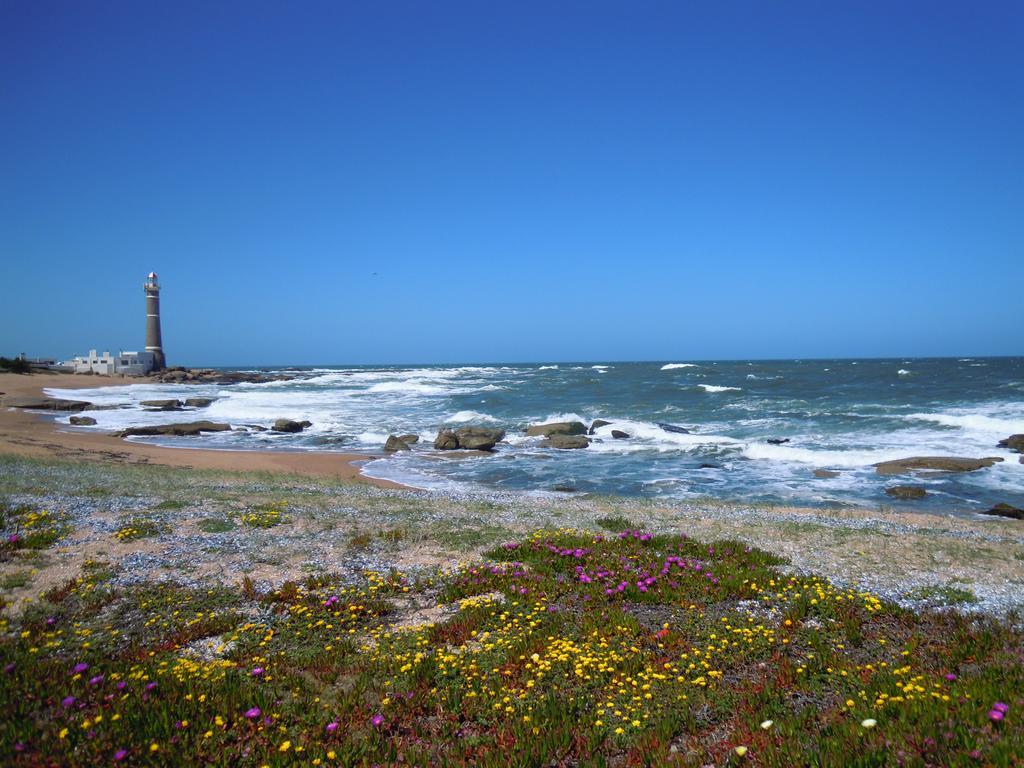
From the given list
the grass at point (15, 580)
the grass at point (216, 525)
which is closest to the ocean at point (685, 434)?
the grass at point (216, 525)

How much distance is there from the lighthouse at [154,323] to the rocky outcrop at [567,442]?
72.2 m

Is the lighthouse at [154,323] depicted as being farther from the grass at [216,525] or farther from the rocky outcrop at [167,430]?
the grass at [216,525]

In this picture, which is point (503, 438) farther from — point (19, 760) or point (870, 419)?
point (19, 760)

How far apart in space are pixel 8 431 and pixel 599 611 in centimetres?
3266

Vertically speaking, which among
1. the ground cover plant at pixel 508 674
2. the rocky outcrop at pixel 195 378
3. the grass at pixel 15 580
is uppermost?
the rocky outcrop at pixel 195 378

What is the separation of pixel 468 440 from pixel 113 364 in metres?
69.4

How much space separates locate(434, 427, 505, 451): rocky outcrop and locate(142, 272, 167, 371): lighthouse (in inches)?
2713

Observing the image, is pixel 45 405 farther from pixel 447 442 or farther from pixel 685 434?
pixel 685 434

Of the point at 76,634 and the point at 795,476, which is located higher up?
the point at 76,634

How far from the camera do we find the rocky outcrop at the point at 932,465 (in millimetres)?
21188

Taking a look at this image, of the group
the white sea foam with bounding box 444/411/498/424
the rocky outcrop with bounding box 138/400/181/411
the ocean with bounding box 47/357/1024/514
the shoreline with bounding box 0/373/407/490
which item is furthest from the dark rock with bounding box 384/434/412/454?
the rocky outcrop with bounding box 138/400/181/411

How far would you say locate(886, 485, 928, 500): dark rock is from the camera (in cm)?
1758

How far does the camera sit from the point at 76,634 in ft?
20.5

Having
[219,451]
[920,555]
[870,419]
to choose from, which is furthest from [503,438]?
[920,555]
